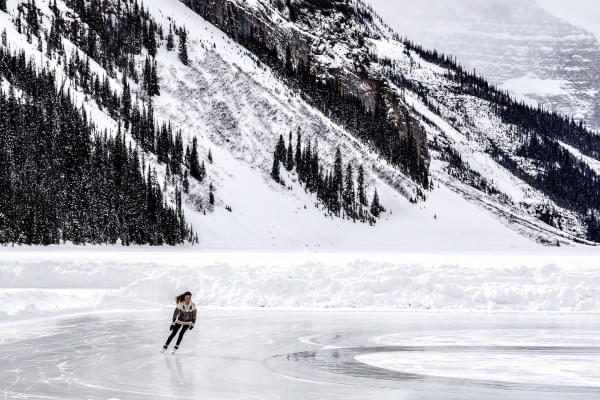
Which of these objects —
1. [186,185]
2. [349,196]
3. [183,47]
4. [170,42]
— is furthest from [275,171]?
[170,42]

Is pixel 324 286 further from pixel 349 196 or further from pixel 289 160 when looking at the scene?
pixel 289 160

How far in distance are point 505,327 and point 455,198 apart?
116 metres

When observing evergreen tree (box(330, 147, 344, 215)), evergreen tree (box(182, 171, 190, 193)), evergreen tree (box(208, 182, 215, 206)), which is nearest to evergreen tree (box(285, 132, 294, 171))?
evergreen tree (box(330, 147, 344, 215))

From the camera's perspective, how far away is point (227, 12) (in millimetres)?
153750

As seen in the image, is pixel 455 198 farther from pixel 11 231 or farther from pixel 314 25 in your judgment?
pixel 11 231

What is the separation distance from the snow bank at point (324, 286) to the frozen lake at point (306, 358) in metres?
2.82

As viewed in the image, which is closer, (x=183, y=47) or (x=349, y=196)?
(x=349, y=196)

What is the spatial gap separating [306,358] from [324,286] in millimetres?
13797

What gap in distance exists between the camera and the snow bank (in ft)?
98.2

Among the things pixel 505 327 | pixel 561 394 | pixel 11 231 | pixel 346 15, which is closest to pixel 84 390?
pixel 561 394

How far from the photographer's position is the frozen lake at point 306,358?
13727 millimetres

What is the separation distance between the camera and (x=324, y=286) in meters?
31.4

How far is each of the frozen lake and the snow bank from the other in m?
2.82

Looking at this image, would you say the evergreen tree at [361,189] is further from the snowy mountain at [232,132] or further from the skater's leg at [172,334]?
the skater's leg at [172,334]
